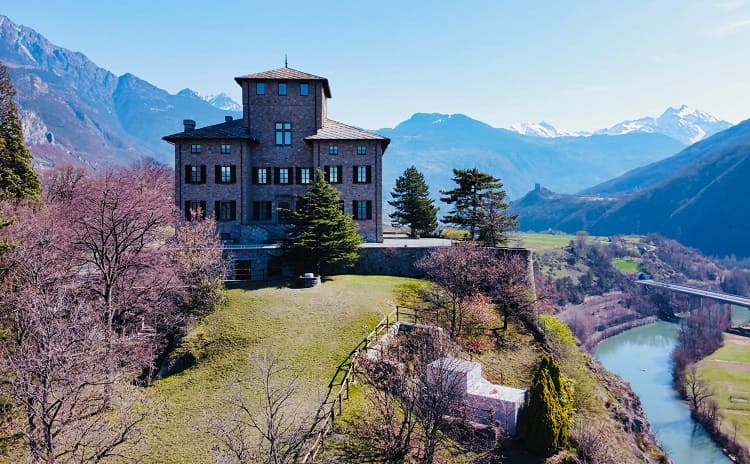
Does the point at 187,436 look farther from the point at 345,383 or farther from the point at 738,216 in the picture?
the point at 738,216

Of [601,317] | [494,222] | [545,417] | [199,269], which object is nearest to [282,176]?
[199,269]

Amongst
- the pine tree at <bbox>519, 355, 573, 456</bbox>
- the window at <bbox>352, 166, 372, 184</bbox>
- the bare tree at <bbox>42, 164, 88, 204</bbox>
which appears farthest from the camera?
the bare tree at <bbox>42, 164, 88, 204</bbox>

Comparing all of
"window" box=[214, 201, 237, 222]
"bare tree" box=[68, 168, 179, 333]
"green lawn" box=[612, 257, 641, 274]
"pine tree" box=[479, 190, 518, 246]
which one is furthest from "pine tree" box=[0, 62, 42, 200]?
"green lawn" box=[612, 257, 641, 274]

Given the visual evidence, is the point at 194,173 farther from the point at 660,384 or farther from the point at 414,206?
the point at 660,384

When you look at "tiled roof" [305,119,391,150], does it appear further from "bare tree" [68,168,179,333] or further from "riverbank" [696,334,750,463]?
"riverbank" [696,334,750,463]

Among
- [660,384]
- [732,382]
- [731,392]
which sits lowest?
[660,384]

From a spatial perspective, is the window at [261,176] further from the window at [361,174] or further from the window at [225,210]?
the window at [361,174]

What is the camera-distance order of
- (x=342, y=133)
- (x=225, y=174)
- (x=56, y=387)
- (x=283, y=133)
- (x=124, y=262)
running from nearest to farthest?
(x=56, y=387)
(x=124, y=262)
(x=225, y=174)
(x=342, y=133)
(x=283, y=133)
